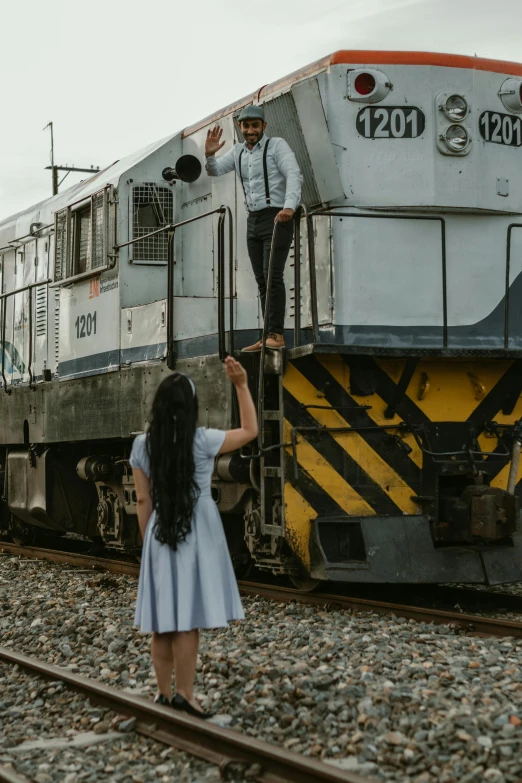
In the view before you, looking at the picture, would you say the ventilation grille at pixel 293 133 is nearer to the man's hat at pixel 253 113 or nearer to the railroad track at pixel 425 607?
the man's hat at pixel 253 113

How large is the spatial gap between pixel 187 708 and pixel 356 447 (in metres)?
2.82

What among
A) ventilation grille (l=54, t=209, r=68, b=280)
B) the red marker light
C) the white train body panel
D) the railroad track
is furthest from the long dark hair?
ventilation grille (l=54, t=209, r=68, b=280)

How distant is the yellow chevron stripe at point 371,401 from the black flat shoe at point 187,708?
2.89m

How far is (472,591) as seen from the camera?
746 centimetres

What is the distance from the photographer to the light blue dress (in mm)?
4188

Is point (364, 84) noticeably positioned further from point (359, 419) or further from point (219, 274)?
point (359, 419)

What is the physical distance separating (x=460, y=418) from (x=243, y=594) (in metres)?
1.97

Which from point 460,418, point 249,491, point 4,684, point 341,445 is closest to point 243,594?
point 249,491

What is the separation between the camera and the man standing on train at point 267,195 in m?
6.60

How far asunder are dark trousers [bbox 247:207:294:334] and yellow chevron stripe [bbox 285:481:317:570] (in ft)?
3.46

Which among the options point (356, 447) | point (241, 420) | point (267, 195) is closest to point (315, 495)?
point (356, 447)

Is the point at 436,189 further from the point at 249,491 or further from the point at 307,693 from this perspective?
the point at 307,693

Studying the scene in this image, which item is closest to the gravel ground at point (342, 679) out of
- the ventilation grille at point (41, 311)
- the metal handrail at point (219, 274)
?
the metal handrail at point (219, 274)

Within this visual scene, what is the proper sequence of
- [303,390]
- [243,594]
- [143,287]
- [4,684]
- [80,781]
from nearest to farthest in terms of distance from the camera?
1. [80,781]
2. [4,684]
3. [303,390]
4. [243,594]
5. [143,287]
